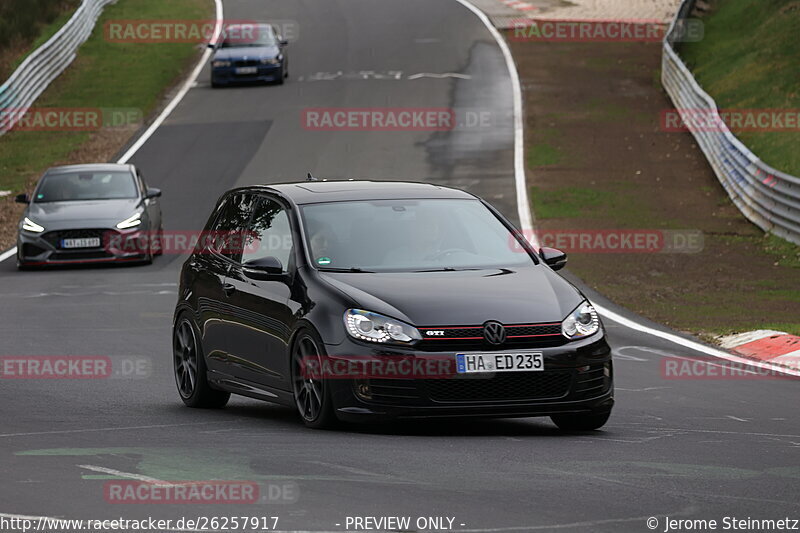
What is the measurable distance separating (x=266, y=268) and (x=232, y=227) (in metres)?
1.29

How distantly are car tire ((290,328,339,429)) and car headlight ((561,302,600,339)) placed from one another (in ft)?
4.85

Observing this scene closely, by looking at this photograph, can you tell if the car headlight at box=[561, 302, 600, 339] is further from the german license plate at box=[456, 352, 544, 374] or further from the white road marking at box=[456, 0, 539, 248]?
the white road marking at box=[456, 0, 539, 248]

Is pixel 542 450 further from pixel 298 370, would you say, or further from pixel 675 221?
pixel 675 221

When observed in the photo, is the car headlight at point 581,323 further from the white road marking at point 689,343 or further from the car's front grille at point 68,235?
the car's front grille at point 68,235

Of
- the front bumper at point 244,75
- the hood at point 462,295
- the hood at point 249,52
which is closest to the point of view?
the hood at point 462,295

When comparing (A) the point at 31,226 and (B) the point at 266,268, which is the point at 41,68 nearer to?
(A) the point at 31,226

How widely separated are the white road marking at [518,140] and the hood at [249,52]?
21.8 ft

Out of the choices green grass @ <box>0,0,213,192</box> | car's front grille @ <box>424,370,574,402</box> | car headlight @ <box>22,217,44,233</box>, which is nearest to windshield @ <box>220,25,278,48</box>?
green grass @ <box>0,0,213,192</box>

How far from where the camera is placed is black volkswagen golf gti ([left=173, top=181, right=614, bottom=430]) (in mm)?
9117

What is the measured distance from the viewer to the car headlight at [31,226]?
23.9 meters

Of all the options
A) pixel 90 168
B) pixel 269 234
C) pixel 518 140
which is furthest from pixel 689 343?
pixel 518 140

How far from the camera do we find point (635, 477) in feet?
25.5

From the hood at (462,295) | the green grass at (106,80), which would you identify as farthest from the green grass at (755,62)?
the hood at (462,295)

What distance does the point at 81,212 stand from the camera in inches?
957
